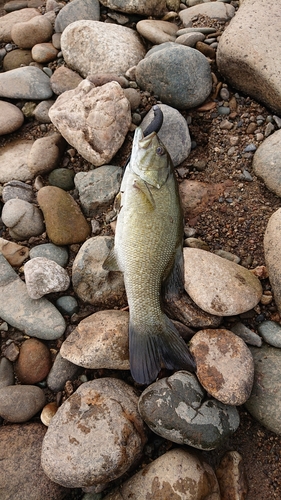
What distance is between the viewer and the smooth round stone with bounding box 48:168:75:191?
4.09 m

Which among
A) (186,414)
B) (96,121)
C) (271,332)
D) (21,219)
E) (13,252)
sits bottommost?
(186,414)

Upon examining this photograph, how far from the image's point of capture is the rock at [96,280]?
11.5 feet

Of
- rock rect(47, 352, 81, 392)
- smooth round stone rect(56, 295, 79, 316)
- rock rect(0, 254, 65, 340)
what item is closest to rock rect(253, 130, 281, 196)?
smooth round stone rect(56, 295, 79, 316)

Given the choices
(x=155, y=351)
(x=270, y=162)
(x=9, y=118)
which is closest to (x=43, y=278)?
(x=155, y=351)

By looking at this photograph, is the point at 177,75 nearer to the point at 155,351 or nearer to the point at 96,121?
the point at 96,121

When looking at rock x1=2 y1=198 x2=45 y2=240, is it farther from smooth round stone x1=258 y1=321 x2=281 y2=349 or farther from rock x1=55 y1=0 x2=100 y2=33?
rock x1=55 y1=0 x2=100 y2=33

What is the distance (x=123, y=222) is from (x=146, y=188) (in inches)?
12.2

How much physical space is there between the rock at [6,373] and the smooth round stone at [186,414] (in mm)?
1066

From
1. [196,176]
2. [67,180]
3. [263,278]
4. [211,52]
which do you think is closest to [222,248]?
A: [263,278]

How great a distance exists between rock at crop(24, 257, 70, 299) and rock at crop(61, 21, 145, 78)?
227cm

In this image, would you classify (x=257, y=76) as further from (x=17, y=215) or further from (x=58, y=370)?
(x=58, y=370)

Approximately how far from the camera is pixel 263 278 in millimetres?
3459

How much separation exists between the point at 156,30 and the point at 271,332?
343cm

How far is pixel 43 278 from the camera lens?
3.46 metres
